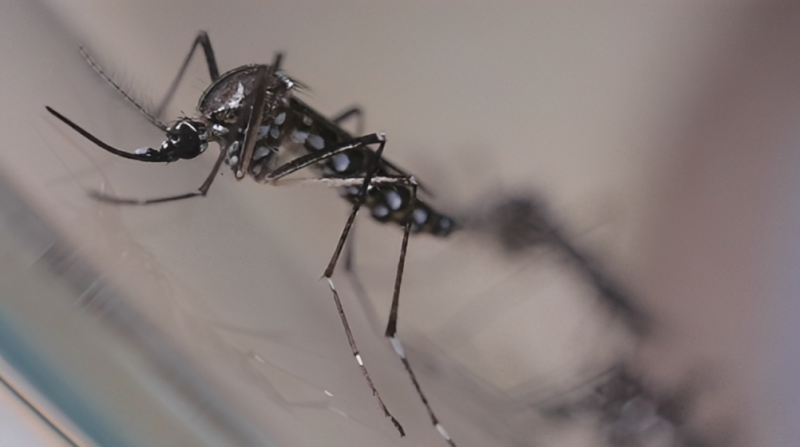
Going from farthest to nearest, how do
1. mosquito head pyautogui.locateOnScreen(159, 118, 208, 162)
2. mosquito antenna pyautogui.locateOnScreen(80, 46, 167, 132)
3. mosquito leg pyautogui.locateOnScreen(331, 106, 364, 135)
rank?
mosquito leg pyautogui.locateOnScreen(331, 106, 364, 135) → mosquito antenna pyautogui.locateOnScreen(80, 46, 167, 132) → mosquito head pyautogui.locateOnScreen(159, 118, 208, 162)

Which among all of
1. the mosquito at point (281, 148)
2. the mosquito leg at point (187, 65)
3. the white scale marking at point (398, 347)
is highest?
the mosquito leg at point (187, 65)

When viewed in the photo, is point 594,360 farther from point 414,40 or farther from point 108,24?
point 108,24

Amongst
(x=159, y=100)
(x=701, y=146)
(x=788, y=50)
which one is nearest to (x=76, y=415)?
(x=159, y=100)

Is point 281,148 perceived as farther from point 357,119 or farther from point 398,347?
point 398,347

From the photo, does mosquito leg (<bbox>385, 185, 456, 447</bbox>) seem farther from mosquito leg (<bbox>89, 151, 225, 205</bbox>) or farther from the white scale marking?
mosquito leg (<bbox>89, 151, 225, 205</bbox>)

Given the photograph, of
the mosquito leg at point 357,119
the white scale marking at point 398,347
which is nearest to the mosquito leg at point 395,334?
the white scale marking at point 398,347

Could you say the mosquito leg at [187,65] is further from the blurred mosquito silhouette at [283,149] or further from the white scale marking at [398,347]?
the white scale marking at [398,347]

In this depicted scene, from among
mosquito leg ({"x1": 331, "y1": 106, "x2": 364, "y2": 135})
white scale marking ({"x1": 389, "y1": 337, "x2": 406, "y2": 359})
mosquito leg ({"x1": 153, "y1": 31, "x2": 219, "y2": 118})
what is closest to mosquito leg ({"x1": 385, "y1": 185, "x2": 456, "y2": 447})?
white scale marking ({"x1": 389, "y1": 337, "x2": 406, "y2": 359})
